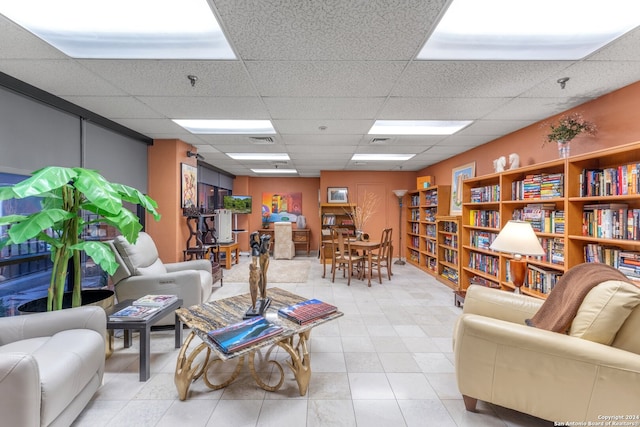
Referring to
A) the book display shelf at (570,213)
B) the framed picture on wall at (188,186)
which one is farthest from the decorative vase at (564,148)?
the framed picture on wall at (188,186)

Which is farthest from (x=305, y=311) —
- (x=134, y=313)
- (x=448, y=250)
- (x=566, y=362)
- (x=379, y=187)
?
(x=379, y=187)

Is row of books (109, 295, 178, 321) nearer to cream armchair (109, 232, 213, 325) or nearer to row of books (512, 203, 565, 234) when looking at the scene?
cream armchair (109, 232, 213, 325)

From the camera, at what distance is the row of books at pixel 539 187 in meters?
2.71

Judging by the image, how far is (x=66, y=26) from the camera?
165 centimetres

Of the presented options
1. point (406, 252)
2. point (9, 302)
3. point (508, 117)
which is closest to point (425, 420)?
point (508, 117)

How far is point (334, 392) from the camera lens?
1874 millimetres

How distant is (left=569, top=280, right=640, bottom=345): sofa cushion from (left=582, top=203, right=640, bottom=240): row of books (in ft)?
3.59

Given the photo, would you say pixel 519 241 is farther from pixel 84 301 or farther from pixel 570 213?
pixel 84 301

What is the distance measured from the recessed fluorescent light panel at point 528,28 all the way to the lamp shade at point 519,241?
1.36 meters

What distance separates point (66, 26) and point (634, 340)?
3.68m

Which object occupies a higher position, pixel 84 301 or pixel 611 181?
pixel 611 181

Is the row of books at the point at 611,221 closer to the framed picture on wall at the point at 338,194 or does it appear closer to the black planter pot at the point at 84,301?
the black planter pot at the point at 84,301

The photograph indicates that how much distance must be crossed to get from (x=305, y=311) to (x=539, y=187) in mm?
2830

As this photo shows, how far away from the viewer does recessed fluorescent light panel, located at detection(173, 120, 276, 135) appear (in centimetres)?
346
